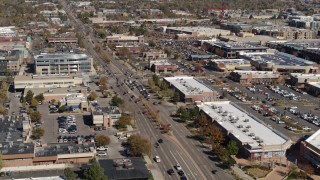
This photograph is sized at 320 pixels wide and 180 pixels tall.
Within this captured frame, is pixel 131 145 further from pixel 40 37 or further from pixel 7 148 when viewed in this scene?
pixel 40 37

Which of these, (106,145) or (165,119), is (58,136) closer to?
(106,145)

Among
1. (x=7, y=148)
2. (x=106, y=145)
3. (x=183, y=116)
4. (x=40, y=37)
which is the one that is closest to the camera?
(x=7, y=148)

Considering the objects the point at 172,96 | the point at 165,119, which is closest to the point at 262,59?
the point at 172,96

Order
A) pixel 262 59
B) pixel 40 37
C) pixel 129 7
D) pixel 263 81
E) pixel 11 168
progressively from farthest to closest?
pixel 129 7, pixel 40 37, pixel 262 59, pixel 263 81, pixel 11 168

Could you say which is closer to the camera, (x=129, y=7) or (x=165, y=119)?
(x=165, y=119)

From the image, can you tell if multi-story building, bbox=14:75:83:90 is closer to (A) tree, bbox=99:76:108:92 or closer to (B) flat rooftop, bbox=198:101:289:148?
(A) tree, bbox=99:76:108:92

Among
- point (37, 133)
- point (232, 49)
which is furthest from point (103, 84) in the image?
point (232, 49)
